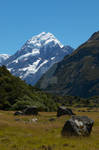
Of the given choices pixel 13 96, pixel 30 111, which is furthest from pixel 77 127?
pixel 13 96

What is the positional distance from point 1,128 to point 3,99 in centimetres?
4914

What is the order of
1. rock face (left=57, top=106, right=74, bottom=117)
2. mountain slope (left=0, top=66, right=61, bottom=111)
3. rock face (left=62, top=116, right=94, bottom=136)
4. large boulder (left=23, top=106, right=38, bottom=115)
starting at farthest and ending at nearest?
mountain slope (left=0, top=66, right=61, bottom=111)
large boulder (left=23, top=106, right=38, bottom=115)
rock face (left=57, top=106, right=74, bottom=117)
rock face (left=62, top=116, right=94, bottom=136)

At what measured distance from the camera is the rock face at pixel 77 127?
69.1ft

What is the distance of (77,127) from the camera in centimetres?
2138

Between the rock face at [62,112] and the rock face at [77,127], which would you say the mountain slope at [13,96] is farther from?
the rock face at [77,127]

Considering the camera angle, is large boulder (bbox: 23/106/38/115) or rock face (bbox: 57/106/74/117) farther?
large boulder (bbox: 23/106/38/115)

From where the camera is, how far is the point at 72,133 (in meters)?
21.1

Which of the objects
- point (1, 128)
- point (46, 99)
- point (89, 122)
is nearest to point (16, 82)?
point (46, 99)

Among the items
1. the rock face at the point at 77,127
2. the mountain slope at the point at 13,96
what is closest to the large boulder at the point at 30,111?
the mountain slope at the point at 13,96

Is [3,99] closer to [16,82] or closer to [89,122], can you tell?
[16,82]

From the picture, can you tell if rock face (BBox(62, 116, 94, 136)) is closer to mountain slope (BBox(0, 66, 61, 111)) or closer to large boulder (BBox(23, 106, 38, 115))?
large boulder (BBox(23, 106, 38, 115))

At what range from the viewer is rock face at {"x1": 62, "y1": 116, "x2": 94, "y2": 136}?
829 inches

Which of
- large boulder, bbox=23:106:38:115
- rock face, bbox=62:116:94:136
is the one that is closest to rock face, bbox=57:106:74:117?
large boulder, bbox=23:106:38:115

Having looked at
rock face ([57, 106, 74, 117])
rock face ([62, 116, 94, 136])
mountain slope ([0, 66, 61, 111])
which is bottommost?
rock face ([62, 116, 94, 136])
